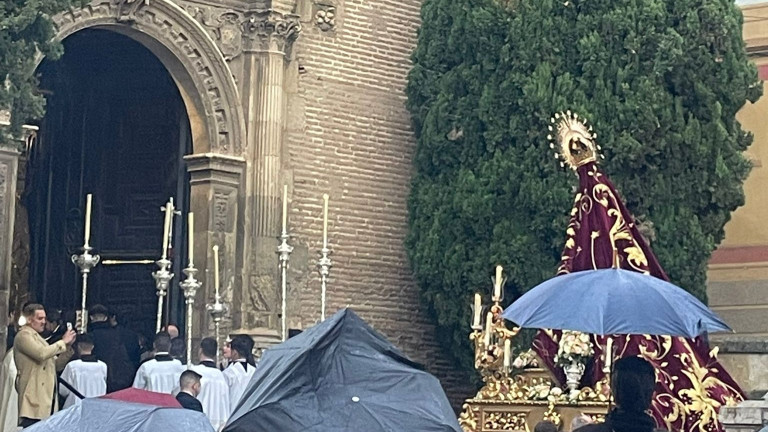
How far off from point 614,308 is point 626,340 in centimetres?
324

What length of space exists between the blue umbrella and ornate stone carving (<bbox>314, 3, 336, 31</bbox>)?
9.96 meters

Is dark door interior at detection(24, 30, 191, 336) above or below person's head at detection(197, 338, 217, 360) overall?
above

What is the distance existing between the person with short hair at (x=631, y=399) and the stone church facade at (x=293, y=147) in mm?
11819

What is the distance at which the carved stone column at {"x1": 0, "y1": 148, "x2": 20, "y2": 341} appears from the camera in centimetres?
1753

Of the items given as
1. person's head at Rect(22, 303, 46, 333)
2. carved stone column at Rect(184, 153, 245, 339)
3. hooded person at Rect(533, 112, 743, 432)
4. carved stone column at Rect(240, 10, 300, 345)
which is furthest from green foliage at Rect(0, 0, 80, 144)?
carved stone column at Rect(240, 10, 300, 345)

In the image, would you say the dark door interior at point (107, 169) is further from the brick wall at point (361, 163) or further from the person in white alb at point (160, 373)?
the person in white alb at point (160, 373)

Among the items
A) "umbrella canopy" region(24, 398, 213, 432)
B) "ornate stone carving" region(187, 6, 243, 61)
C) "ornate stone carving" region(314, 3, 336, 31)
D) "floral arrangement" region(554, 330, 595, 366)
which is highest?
"ornate stone carving" region(314, 3, 336, 31)

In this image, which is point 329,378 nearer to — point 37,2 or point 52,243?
point 37,2

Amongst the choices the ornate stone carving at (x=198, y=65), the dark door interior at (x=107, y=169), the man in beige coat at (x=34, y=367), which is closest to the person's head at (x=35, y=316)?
the man in beige coat at (x=34, y=367)

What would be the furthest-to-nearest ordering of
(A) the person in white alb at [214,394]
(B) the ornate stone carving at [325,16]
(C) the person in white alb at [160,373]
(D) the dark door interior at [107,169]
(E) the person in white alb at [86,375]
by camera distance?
(D) the dark door interior at [107,169], (B) the ornate stone carving at [325,16], (E) the person in white alb at [86,375], (C) the person in white alb at [160,373], (A) the person in white alb at [214,394]

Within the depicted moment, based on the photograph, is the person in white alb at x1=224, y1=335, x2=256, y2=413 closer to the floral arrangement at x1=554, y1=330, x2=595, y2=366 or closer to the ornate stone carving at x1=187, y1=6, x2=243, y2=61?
the floral arrangement at x1=554, y1=330, x2=595, y2=366

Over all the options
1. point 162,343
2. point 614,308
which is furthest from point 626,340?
point 162,343

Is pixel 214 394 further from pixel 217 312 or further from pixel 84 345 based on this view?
pixel 217 312

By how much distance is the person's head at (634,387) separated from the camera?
7.62 meters
